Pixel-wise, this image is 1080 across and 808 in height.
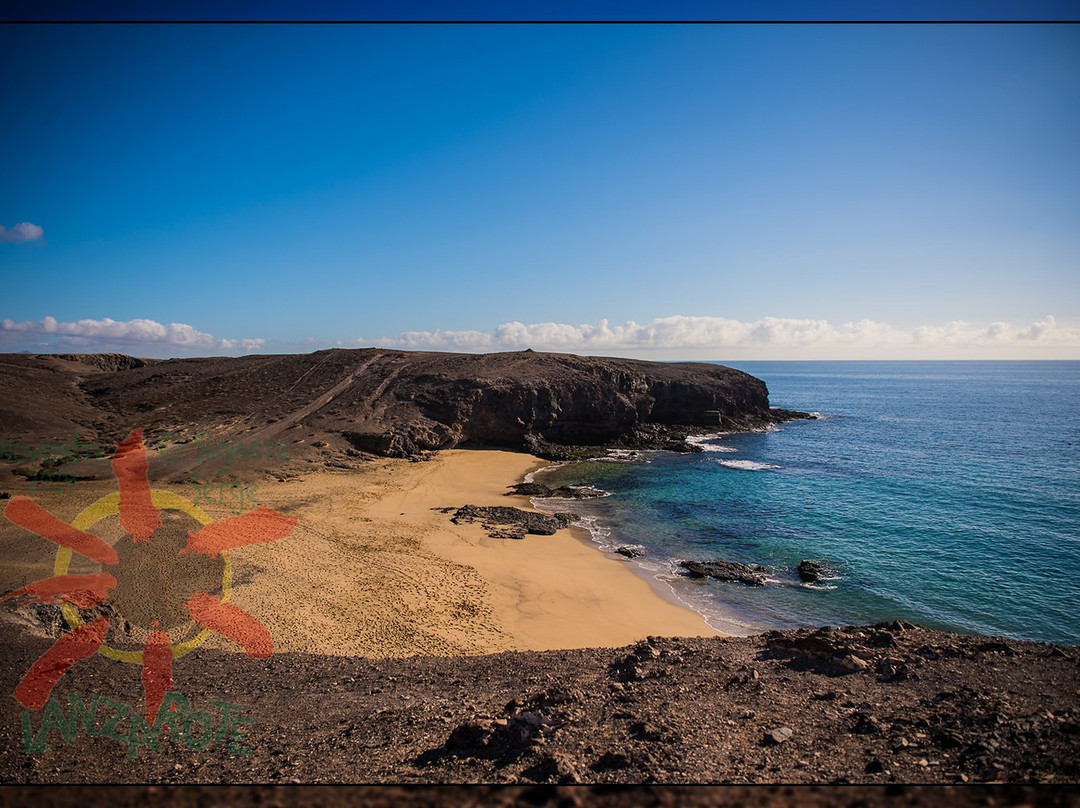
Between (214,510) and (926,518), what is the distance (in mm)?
26865

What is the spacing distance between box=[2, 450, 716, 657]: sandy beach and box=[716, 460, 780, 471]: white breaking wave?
622 inches

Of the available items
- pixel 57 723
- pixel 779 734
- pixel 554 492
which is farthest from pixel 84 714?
pixel 554 492

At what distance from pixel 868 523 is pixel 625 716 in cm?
2026

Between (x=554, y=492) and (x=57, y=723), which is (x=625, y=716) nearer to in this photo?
(x=57, y=723)

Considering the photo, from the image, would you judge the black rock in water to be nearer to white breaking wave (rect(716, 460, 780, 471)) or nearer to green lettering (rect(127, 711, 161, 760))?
white breaking wave (rect(716, 460, 780, 471))

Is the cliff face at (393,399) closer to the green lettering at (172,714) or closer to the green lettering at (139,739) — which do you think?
the green lettering at (172,714)

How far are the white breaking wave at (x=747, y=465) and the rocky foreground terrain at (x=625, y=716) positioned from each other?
77.0 feet

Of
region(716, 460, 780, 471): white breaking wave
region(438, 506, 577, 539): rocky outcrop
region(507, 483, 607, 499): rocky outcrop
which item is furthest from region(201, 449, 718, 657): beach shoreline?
region(716, 460, 780, 471): white breaking wave

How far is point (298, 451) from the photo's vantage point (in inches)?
981

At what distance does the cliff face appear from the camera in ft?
89.5

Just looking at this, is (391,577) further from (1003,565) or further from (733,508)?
(1003,565)

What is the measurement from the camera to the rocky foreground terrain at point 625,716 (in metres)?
3.04

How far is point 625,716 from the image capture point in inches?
197

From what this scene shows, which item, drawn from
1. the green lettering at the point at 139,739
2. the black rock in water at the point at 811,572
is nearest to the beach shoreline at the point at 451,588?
the black rock in water at the point at 811,572
